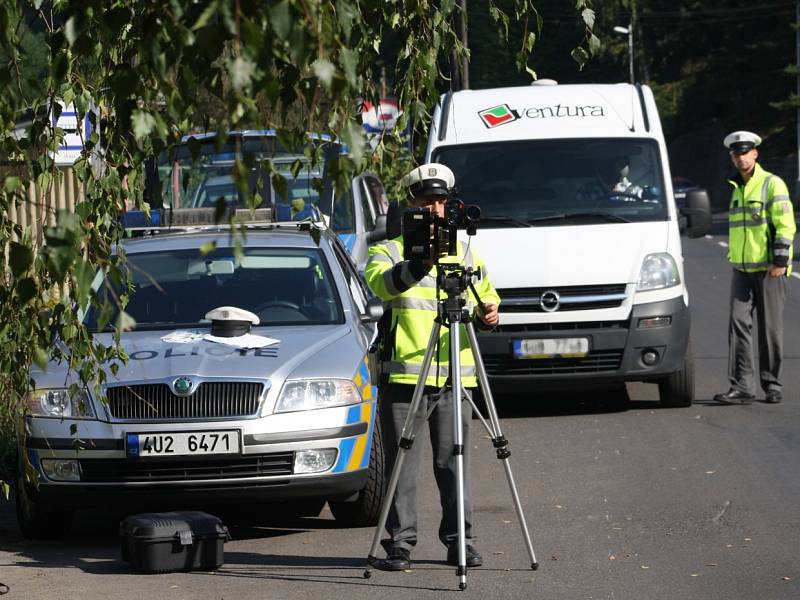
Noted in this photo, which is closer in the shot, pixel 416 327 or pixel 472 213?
pixel 472 213

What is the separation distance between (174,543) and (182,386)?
0.79 metres

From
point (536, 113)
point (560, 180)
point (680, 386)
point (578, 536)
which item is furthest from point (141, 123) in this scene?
point (536, 113)

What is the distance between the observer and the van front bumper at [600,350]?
11.0 m

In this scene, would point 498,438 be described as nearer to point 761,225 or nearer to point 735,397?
point 735,397

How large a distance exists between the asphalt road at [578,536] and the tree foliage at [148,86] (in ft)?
4.19

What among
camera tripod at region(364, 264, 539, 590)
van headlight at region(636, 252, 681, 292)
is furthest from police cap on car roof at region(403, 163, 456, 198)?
van headlight at region(636, 252, 681, 292)

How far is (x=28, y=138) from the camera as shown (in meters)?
5.45

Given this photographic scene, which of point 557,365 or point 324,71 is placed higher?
point 324,71

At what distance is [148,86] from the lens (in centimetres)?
426

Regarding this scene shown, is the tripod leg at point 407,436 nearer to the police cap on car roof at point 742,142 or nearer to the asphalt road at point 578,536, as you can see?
the asphalt road at point 578,536

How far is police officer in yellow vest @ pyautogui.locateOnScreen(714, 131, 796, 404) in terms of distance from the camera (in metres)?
11.6

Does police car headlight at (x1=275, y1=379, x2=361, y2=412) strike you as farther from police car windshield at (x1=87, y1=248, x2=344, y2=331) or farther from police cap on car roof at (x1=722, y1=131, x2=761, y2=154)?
police cap on car roof at (x1=722, y1=131, x2=761, y2=154)

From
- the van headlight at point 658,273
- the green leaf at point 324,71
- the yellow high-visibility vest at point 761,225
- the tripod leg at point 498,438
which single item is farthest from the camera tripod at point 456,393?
the yellow high-visibility vest at point 761,225

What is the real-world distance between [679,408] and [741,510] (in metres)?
3.74
